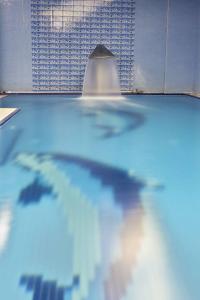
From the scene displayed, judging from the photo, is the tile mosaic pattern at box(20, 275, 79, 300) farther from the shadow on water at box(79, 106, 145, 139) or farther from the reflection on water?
the shadow on water at box(79, 106, 145, 139)

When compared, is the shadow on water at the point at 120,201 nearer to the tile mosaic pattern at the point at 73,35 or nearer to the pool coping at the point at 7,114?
the pool coping at the point at 7,114

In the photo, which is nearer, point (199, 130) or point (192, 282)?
point (192, 282)

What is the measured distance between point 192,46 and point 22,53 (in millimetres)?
3203

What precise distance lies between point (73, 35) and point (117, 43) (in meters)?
0.82

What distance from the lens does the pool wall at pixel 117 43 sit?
6.86 meters

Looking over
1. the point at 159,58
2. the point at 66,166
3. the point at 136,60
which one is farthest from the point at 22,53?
the point at 66,166

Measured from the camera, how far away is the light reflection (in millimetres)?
1253

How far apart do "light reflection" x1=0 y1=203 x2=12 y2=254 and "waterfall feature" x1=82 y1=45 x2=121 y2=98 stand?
206 inches

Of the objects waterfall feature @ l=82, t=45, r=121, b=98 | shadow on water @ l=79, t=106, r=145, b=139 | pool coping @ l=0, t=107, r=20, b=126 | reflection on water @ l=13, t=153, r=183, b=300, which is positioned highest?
waterfall feature @ l=82, t=45, r=121, b=98

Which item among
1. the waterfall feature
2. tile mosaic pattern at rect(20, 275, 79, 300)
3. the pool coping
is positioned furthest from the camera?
the waterfall feature

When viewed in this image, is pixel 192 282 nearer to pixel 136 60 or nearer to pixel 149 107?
pixel 149 107

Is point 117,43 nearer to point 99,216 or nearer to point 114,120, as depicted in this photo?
point 114,120

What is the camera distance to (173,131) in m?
3.40

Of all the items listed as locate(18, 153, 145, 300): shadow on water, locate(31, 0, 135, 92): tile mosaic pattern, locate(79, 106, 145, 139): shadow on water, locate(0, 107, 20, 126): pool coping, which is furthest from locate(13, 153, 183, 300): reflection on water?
locate(31, 0, 135, 92): tile mosaic pattern
